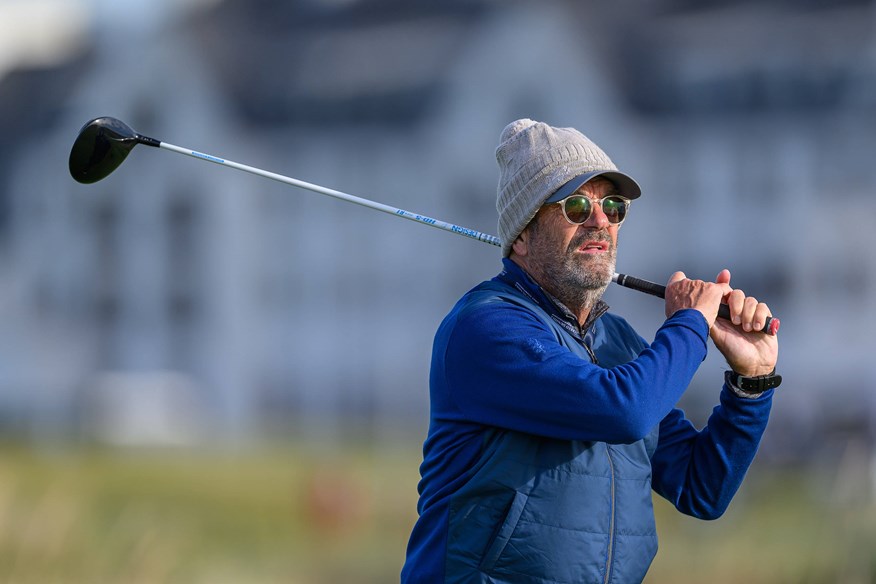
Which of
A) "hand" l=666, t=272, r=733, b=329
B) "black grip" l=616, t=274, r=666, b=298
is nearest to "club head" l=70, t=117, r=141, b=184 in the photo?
"black grip" l=616, t=274, r=666, b=298

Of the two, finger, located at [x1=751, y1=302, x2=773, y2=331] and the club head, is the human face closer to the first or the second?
finger, located at [x1=751, y1=302, x2=773, y2=331]

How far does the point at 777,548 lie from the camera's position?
21.3 ft

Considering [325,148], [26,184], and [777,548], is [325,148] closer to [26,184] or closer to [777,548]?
[26,184]

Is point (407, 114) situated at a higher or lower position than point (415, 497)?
higher

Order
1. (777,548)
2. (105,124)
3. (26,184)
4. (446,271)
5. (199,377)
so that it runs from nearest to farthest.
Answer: (105,124) < (777,548) < (446,271) < (199,377) < (26,184)

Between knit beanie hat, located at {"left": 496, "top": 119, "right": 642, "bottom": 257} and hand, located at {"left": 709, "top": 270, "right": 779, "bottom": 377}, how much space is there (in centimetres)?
32

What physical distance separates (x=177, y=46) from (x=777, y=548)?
605cm

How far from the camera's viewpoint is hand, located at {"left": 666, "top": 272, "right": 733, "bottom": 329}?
2629 millimetres

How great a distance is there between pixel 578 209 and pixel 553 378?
0.44m

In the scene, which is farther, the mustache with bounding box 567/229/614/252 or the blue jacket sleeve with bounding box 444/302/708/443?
the mustache with bounding box 567/229/614/252

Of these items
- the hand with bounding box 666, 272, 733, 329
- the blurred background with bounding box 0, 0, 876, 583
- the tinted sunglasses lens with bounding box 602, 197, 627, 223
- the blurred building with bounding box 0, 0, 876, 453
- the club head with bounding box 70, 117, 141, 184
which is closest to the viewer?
the hand with bounding box 666, 272, 733, 329

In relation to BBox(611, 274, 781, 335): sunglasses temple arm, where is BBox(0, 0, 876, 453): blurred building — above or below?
above

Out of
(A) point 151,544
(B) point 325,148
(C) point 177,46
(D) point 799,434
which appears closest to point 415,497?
(A) point 151,544

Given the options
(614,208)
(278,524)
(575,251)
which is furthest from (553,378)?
(278,524)
